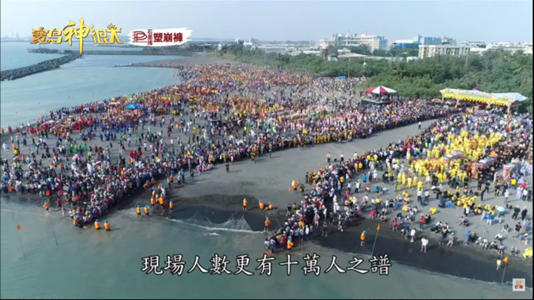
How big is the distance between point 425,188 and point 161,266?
1378 cm

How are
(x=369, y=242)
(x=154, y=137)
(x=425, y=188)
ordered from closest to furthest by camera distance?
1. (x=369, y=242)
2. (x=425, y=188)
3. (x=154, y=137)

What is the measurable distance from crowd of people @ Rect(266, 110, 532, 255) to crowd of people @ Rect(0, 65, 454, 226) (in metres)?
5.77

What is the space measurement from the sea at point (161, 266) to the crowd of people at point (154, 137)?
1527mm

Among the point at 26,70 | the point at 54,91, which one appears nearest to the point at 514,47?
the point at 54,91

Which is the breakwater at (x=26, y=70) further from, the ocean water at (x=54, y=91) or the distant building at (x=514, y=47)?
the distant building at (x=514, y=47)

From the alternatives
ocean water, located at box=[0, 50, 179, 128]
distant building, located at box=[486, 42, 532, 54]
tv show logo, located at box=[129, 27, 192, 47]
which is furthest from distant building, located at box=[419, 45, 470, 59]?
tv show logo, located at box=[129, 27, 192, 47]

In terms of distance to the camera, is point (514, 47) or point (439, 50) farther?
point (514, 47)

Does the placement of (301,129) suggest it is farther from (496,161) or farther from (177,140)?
(496,161)

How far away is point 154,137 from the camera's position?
92.3 feet

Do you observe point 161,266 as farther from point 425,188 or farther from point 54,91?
point 54,91

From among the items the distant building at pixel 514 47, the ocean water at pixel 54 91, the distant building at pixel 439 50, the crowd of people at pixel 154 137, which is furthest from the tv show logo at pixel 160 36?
the distant building at pixel 439 50

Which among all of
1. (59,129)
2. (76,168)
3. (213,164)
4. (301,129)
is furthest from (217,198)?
(59,129)

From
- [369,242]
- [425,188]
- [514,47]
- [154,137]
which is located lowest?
[369,242]

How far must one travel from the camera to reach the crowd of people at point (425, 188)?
15.3 m
